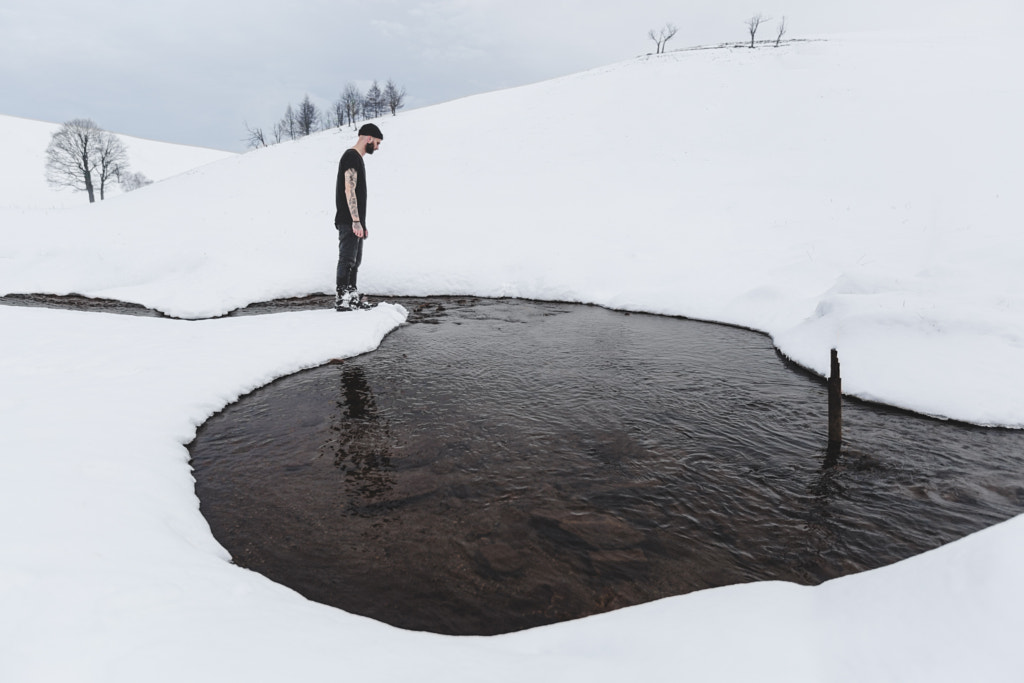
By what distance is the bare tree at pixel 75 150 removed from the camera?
169ft

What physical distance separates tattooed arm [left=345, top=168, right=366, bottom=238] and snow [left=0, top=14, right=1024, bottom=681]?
6.26 feet

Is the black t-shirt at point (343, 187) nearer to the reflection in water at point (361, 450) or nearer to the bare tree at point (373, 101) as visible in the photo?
the reflection in water at point (361, 450)

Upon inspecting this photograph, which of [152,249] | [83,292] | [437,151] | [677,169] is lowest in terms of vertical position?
[83,292]

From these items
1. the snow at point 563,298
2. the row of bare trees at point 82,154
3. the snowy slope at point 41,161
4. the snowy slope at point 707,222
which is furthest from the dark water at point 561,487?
the row of bare trees at point 82,154

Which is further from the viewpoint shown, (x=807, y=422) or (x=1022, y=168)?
(x=1022, y=168)

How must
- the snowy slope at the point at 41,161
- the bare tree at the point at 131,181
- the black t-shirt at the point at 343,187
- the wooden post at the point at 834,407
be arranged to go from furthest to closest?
the bare tree at the point at 131,181 → the snowy slope at the point at 41,161 → the black t-shirt at the point at 343,187 → the wooden post at the point at 834,407

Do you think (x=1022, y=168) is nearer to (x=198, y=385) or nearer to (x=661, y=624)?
(x=661, y=624)

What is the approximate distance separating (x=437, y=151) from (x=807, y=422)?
3317cm

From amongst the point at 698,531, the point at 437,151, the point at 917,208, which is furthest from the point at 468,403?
the point at 437,151

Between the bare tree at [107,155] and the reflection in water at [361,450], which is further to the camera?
the bare tree at [107,155]

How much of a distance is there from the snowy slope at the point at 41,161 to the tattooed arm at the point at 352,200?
132 feet

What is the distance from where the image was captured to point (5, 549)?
249 centimetres

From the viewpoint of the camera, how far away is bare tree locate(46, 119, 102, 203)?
51594mm

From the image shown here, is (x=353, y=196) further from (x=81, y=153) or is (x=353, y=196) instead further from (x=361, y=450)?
(x=81, y=153)
